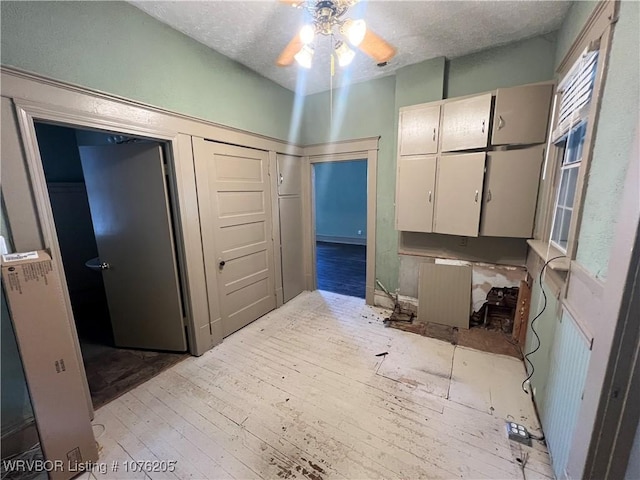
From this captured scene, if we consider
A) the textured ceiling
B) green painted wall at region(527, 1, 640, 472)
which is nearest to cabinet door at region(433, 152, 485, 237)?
the textured ceiling

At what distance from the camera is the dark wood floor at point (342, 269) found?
4.18 metres

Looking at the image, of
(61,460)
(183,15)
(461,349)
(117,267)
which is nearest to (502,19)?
(183,15)

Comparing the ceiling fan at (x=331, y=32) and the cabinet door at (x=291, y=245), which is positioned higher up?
the ceiling fan at (x=331, y=32)

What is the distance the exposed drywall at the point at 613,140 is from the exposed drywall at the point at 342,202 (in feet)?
19.7

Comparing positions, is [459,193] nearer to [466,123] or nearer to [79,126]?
[466,123]

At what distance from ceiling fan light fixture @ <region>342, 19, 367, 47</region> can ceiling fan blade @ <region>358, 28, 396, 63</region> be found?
9cm

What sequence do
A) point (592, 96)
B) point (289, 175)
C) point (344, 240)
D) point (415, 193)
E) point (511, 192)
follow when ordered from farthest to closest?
point (344, 240) → point (289, 175) → point (415, 193) → point (511, 192) → point (592, 96)

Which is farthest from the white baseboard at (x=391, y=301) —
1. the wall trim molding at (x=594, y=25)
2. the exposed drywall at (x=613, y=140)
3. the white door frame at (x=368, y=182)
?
the wall trim molding at (x=594, y=25)

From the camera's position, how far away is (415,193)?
2721 mm

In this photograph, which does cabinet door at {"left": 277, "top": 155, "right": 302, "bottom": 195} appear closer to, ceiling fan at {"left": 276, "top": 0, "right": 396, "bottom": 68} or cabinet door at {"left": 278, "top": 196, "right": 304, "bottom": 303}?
cabinet door at {"left": 278, "top": 196, "right": 304, "bottom": 303}

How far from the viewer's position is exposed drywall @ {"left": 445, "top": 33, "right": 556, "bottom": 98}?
2.23 m

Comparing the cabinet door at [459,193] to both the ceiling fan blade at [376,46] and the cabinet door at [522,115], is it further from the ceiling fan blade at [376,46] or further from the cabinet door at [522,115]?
the ceiling fan blade at [376,46]

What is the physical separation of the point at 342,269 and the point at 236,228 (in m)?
2.88

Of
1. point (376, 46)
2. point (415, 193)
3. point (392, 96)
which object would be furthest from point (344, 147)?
point (376, 46)
